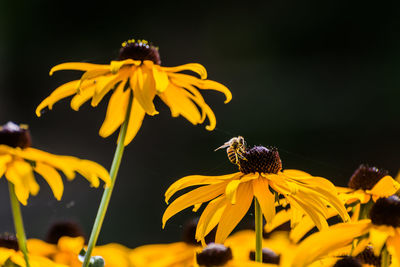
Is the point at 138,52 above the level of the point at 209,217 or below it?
above

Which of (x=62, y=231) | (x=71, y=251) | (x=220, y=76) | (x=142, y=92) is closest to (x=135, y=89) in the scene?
(x=142, y=92)

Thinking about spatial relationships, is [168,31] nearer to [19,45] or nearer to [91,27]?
[91,27]

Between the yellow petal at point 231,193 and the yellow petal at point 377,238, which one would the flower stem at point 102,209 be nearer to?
the yellow petal at point 231,193

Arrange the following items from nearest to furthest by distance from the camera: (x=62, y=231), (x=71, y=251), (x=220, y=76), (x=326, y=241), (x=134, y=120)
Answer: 1. (x=326, y=241)
2. (x=134, y=120)
3. (x=71, y=251)
4. (x=62, y=231)
5. (x=220, y=76)

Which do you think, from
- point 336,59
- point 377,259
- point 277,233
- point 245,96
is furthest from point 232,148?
point 336,59

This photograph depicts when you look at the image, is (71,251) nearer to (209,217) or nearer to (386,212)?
(209,217)

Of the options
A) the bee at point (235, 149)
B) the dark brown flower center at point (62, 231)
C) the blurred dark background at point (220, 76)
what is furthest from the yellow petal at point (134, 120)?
the blurred dark background at point (220, 76)
